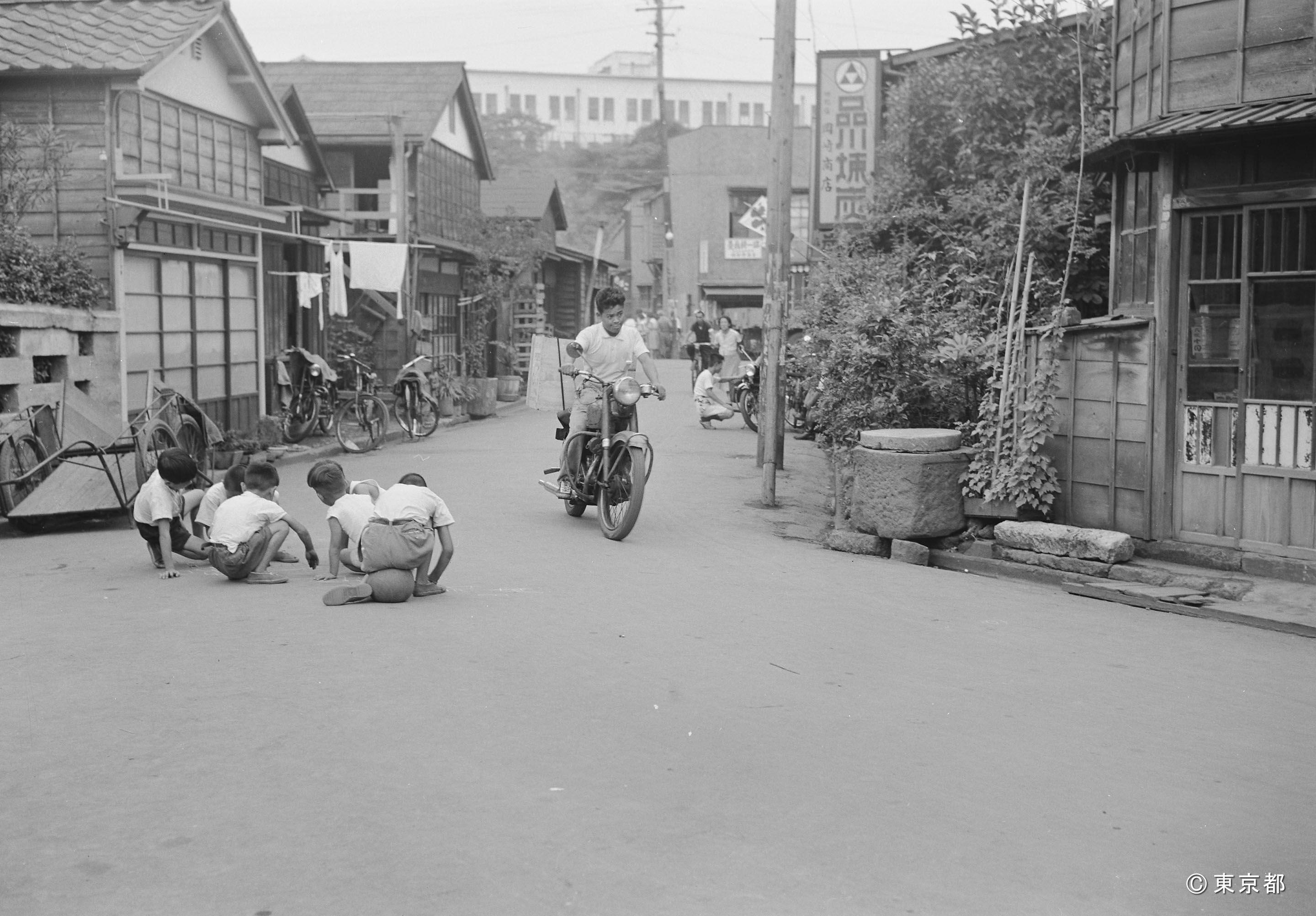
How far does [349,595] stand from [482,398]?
58.8 ft

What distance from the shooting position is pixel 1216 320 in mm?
10328

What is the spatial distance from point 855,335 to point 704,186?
40656 mm

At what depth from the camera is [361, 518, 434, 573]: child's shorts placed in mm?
8375

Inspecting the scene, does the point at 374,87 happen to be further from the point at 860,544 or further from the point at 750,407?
the point at 860,544

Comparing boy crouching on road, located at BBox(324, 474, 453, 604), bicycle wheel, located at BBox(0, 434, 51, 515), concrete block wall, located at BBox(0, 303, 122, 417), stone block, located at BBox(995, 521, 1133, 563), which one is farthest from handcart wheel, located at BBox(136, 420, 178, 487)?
stone block, located at BBox(995, 521, 1133, 563)

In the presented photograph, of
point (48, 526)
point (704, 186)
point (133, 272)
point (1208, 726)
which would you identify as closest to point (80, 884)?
point (1208, 726)

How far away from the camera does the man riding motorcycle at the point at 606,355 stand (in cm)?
1180

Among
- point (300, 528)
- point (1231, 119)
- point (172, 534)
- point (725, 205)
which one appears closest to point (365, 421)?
point (172, 534)

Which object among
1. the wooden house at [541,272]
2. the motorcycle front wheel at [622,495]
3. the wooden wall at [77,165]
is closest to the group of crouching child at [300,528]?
the motorcycle front wheel at [622,495]

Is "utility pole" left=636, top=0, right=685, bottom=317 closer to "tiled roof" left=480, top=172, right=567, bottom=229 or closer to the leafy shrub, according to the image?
"tiled roof" left=480, top=172, right=567, bottom=229

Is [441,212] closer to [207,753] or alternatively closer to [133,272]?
[133,272]

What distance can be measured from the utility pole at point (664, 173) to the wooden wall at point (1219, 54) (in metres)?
38.8

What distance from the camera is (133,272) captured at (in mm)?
16500

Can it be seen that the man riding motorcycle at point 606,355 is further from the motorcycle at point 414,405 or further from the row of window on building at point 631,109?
the row of window on building at point 631,109
